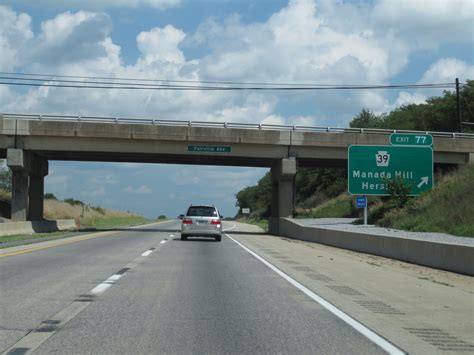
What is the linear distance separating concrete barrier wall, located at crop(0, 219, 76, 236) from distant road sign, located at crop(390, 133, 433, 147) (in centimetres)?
2215

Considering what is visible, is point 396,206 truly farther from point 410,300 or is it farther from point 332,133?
point 410,300

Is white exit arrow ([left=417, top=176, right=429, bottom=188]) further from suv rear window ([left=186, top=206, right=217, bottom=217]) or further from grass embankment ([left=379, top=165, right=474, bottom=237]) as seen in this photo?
suv rear window ([left=186, top=206, right=217, bottom=217])

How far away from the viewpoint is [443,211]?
1193 inches

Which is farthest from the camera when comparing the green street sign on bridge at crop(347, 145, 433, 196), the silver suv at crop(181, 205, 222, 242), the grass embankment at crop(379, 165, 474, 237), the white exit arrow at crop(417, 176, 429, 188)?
the white exit arrow at crop(417, 176, 429, 188)

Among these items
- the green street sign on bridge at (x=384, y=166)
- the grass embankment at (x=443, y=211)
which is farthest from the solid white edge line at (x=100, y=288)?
the green street sign on bridge at (x=384, y=166)

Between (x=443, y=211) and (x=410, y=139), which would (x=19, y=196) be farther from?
(x=443, y=211)

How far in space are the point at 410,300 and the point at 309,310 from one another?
2615 millimetres

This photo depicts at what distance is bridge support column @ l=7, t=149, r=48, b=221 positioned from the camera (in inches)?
1772

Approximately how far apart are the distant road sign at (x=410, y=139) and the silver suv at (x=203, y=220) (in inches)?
414

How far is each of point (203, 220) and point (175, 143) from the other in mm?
16682

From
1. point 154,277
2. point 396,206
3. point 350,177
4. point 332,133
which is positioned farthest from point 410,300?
point 332,133

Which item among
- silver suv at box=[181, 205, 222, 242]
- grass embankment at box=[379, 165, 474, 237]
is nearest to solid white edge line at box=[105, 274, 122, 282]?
grass embankment at box=[379, 165, 474, 237]

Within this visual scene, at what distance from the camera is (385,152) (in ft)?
110

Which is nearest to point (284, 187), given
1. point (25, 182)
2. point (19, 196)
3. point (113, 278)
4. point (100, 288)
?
point (25, 182)
